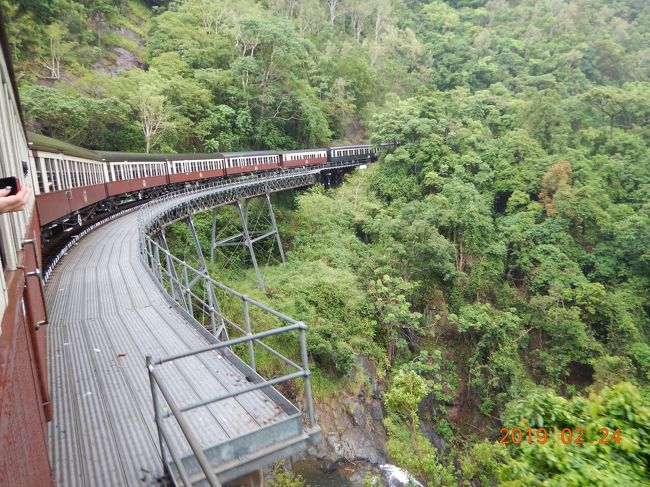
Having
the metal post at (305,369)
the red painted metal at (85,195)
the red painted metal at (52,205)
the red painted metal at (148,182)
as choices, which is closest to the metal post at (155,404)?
the metal post at (305,369)

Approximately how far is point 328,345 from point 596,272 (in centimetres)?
1397

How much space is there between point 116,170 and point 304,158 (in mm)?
15663

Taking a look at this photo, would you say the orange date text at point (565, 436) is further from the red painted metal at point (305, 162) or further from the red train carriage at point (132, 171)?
the red painted metal at point (305, 162)

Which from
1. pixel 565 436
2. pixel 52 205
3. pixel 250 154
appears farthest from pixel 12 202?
pixel 250 154

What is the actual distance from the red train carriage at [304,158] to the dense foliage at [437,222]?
10.8 ft

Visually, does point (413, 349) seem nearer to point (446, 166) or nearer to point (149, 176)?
point (446, 166)

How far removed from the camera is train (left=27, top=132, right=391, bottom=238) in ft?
30.0

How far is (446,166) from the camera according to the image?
23219mm

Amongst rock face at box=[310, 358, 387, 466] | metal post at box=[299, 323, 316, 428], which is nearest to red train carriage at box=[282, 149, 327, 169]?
rock face at box=[310, 358, 387, 466]

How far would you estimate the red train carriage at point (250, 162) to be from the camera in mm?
25141

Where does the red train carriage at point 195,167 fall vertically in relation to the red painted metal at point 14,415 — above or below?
above

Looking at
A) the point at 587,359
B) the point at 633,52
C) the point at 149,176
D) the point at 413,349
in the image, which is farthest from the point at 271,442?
the point at 633,52

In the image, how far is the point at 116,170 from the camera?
643 inches

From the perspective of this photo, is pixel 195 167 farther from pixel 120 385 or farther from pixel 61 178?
pixel 120 385
